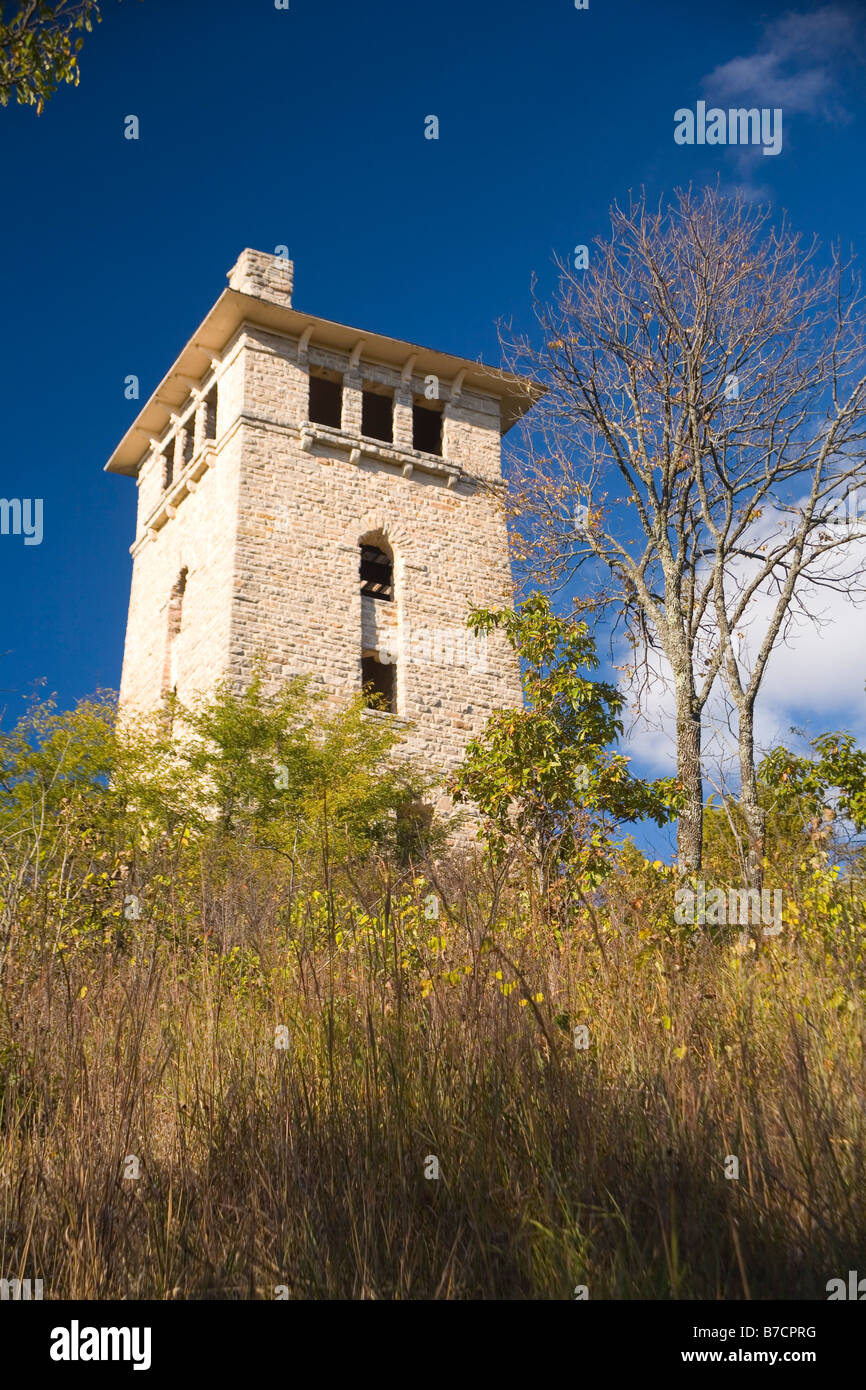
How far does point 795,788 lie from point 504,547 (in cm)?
1412

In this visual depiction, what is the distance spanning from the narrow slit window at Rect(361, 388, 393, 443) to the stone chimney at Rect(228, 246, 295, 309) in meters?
3.00

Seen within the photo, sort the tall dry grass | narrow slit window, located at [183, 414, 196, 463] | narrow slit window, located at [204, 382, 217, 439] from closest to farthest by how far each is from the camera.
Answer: the tall dry grass, narrow slit window, located at [204, 382, 217, 439], narrow slit window, located at [183, 414, 196, 463]

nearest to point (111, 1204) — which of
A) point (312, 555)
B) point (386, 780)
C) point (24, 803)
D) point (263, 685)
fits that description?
point (24, 803)

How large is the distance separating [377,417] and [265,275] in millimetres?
4177

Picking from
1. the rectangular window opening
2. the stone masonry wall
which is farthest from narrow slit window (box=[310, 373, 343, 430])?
the rectangular window opening

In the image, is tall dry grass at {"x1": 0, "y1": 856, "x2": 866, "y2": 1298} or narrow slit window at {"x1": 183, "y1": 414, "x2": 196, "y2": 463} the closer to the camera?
tall dry grass at {"x1": 0, "y1": 856, "x2": 866, "y2": 1298}

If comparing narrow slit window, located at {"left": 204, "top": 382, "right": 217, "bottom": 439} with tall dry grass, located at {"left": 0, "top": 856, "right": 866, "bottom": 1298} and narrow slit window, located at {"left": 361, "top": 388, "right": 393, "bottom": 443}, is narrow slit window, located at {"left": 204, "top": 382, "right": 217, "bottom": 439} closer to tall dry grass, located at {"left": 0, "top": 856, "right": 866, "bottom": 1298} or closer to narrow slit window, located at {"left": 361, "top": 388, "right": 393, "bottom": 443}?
narrow slit window, located at {"left": 361, "top": 388, "right": 393, "bottom": 443}

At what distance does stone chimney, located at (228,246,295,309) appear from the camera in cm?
2128

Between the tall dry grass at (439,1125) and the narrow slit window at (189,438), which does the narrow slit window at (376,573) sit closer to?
the narrow slit window at (189,438)

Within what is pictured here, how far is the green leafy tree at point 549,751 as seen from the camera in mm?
11523

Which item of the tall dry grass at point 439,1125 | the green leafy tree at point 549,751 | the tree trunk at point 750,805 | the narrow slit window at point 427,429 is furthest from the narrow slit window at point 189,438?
the tall dry grass at point 439,1125

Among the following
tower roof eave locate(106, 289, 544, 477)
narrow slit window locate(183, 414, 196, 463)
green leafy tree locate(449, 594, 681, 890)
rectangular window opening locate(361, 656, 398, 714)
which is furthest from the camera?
narrow slit window locate(183, 414, 196, 463)

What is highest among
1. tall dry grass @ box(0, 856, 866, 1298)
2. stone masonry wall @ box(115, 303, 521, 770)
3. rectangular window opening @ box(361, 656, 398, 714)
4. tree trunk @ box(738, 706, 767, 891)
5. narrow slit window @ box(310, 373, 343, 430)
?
narrow slit window @ box(310, 373, 343, 430)
